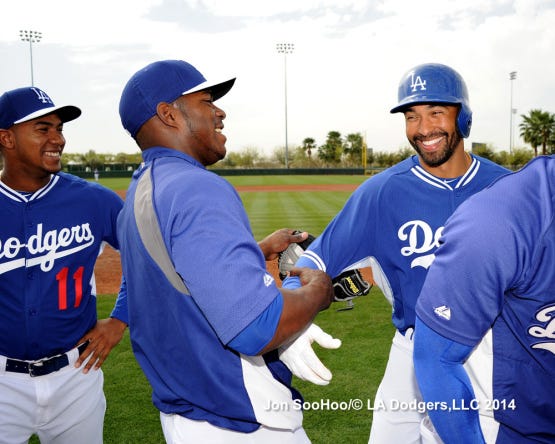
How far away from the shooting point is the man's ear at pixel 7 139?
309 cm

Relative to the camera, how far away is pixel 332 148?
86250 millimetres

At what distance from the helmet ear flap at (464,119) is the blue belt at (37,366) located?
8.42ft

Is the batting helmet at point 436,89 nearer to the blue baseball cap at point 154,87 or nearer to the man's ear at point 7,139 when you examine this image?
the blue baseball cap at point 154,87

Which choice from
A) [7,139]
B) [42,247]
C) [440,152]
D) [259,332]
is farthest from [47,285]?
[440,152]

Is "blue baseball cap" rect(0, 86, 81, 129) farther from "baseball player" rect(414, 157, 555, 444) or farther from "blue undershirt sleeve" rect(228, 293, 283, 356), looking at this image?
"baseball player" rect(414, 157, 555, 444)

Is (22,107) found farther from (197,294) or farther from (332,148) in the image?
(332,148)

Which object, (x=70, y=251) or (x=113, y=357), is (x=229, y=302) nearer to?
(x=70, y=251)

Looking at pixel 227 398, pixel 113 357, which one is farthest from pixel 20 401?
pixel 113 357

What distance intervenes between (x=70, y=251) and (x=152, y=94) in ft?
4.97

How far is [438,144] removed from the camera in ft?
9.51

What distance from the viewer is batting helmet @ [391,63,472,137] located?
111 inches

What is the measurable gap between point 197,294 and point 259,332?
21cm

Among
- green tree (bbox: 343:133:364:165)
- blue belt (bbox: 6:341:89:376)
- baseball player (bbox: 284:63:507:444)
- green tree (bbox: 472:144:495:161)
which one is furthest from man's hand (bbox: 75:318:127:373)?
green tree (bbox: 343:133:364:165)

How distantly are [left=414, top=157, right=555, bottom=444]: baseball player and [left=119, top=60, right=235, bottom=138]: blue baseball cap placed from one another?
3.54ft
